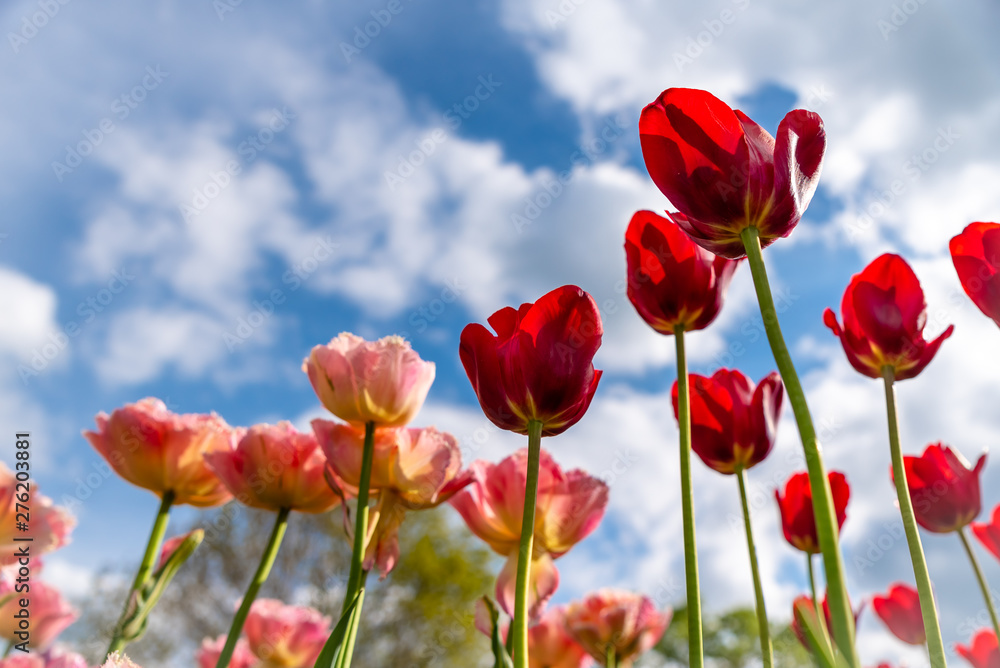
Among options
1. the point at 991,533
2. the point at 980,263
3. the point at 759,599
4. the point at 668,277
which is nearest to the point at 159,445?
the point at 668,277

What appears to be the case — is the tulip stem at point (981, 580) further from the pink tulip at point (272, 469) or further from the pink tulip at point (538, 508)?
the pink tulip at point (272, 469)

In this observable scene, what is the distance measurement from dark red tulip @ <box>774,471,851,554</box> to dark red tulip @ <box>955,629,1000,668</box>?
1.40 feet

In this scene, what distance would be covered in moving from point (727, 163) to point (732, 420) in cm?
66

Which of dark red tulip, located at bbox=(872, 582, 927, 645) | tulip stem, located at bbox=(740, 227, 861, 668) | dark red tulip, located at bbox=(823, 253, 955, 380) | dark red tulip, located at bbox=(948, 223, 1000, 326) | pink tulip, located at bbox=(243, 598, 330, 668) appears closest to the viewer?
tulip stem, located at bbox=(740, 227, 861, 668)

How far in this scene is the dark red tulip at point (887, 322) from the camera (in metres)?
0.98

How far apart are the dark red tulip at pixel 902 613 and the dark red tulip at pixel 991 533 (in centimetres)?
26

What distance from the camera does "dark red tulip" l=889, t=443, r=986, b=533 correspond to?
4.03 ft

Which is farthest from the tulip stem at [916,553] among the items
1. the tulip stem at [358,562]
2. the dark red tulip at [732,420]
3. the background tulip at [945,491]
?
the tulip stem at [358,562]

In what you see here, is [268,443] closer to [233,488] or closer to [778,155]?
[233,488]

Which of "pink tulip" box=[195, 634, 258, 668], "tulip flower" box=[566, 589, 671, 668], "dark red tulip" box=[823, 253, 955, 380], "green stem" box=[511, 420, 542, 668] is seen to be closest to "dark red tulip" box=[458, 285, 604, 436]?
"green stem" box=[511, 420, 542, 668]

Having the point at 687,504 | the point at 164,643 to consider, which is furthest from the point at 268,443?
the point at 164,643

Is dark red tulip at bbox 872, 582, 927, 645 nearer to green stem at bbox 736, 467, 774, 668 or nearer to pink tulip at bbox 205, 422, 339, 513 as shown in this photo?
green stem at bbox 736, 467, 774, 668

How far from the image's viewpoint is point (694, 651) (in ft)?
2.35

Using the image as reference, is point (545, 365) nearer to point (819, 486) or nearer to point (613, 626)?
point (819, 486)
